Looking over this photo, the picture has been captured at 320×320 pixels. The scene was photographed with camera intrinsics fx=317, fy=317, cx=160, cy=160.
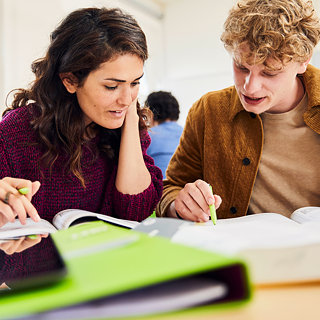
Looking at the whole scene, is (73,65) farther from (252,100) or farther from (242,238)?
(242,238)

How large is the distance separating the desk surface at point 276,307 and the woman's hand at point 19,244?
0.24m

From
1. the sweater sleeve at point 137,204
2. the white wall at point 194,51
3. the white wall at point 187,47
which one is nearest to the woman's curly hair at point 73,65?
the sweater sleeve at point 137,204

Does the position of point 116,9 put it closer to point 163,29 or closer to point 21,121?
point 21,121

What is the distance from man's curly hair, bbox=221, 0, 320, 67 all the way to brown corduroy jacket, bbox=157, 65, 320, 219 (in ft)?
0.48

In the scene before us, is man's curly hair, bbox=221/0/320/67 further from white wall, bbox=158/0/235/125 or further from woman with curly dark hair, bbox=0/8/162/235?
white wall, bbox=158/0/235/125

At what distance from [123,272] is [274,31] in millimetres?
713

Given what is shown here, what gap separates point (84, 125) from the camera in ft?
2.99

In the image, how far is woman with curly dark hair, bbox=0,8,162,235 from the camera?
0.81 meters

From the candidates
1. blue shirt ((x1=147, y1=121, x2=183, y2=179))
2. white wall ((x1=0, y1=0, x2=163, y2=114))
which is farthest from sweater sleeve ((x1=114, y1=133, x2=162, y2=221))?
white wall ((x1=0, y1=0, x2=163, y2=114))

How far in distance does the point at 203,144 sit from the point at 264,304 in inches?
30.7

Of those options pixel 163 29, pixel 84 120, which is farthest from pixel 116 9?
pixel 163 29

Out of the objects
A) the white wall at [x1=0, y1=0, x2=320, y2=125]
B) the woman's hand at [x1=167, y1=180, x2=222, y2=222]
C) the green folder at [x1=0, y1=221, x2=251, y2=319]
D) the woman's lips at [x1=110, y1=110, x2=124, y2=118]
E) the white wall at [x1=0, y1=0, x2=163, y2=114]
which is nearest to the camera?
the green folder at [x1=0, y1=221, x2=251, y2=319]

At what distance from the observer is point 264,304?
24 cm

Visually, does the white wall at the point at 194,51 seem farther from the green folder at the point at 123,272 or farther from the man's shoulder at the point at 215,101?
the green folder at the point at 123,272
